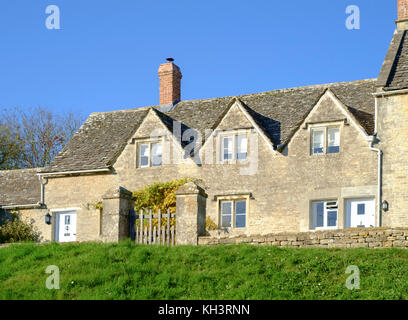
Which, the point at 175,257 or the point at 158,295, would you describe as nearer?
the point at 158,295

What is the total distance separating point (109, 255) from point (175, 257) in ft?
5.90

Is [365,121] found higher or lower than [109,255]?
higher

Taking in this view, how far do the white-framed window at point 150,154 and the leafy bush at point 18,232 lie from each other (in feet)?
19.6

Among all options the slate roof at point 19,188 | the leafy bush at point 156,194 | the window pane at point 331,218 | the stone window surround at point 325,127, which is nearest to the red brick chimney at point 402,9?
the stone window surround at point 325,127

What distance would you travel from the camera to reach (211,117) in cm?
3350

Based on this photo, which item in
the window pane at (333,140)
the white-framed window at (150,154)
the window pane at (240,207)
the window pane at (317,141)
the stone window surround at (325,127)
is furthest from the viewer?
the white-framed window at (150,154)

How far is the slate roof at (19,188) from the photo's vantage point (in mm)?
34375

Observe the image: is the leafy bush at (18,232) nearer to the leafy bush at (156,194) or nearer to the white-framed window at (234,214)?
the leafy bush at (156,194)

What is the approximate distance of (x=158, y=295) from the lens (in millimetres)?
16578

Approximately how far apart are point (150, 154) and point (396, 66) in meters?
11.1

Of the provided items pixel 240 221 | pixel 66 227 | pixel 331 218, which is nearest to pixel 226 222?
pixel 240 221
